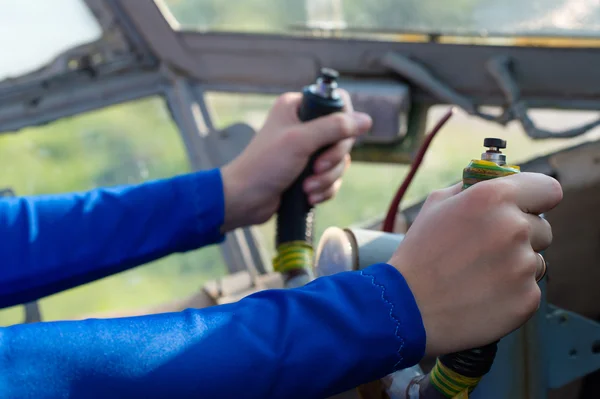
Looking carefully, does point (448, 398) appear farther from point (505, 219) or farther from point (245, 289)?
point (245, 289)

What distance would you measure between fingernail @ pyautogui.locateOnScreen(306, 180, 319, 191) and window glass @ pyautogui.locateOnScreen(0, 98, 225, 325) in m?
0.76

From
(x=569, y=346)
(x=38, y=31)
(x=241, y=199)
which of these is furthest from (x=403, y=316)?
(x=38, y=31)

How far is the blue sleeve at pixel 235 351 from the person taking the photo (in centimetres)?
53

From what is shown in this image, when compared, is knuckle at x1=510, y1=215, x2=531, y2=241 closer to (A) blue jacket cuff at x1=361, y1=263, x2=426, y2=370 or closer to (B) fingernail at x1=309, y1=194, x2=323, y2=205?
(A) blue jacket cuff at x1=361, y1=263, x2=426, y2=370

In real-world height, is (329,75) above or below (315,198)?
above

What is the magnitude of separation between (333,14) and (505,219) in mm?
1083

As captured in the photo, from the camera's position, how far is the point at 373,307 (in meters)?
0.55

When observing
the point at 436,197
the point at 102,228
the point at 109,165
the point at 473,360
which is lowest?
the point at 109,165

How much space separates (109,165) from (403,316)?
1.28 metres

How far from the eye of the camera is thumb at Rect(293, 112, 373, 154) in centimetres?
96

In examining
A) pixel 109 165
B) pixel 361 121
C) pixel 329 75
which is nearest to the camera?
pixel 329 75

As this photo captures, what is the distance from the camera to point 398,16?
56.6 inches

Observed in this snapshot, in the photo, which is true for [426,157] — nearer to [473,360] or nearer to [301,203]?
[301,203]

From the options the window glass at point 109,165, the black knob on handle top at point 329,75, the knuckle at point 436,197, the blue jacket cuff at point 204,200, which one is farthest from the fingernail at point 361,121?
the window glass at point 109,165
